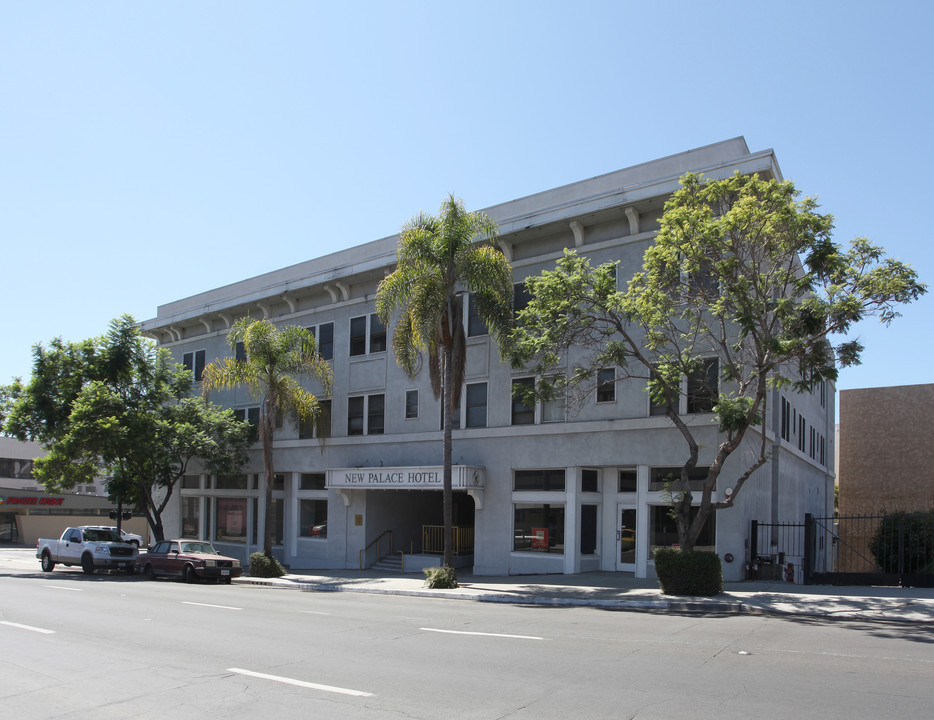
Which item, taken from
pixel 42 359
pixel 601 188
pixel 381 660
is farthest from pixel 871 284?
pixel 42 359

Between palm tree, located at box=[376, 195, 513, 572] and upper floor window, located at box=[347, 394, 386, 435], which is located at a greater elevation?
palm tree, located at box=[376, 195, 513, 572]

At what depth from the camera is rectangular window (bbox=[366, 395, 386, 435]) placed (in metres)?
30.2

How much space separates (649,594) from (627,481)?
5.45 m

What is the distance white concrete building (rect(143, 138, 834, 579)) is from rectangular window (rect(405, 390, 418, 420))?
50 mm

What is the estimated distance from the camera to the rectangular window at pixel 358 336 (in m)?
31.3

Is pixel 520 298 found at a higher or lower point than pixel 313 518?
higher

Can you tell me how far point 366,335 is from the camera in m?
31.2

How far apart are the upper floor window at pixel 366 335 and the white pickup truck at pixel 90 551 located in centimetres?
1122

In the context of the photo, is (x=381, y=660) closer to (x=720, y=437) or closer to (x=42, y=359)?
(x=720, y=437)

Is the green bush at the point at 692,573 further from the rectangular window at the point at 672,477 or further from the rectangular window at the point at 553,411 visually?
the rectangular window at the point at 553,411

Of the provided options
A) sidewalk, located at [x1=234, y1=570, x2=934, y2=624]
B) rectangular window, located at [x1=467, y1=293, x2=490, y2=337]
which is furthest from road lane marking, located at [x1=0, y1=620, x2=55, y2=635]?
rectangular window, located at [x1=467, y1=293, x2=490, y2=337]

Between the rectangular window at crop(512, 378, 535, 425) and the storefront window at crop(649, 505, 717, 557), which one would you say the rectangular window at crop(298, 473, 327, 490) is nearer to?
the rectangular window at crop(512, 378, 535, 425)

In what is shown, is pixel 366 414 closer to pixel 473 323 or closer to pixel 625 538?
pixel 473 323

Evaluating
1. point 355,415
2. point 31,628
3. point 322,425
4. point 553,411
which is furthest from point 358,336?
point 31,628
